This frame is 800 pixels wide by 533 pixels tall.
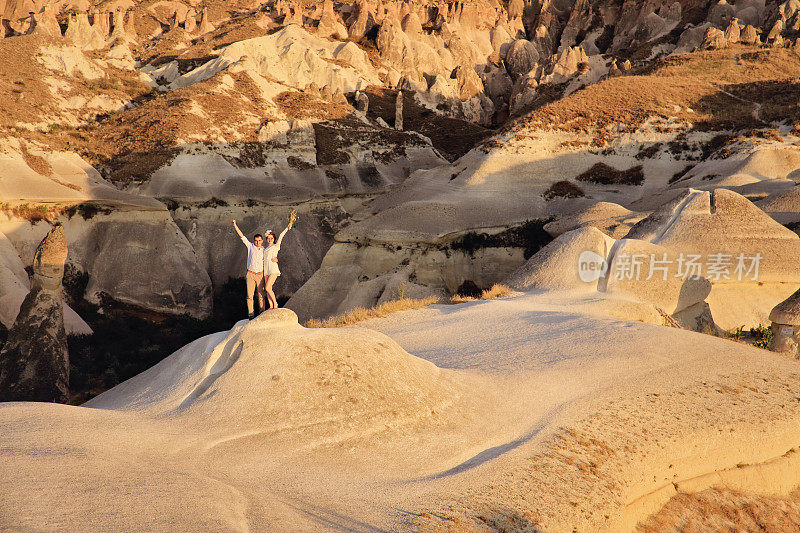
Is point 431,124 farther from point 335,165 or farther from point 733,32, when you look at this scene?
point 733,32

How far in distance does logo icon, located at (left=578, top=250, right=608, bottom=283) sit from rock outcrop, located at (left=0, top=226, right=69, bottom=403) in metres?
13.8

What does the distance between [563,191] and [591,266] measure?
1236 centimetres

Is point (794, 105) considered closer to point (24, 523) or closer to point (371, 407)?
point (371, 407)

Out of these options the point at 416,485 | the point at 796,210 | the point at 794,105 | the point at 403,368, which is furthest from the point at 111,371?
the point at 794,105

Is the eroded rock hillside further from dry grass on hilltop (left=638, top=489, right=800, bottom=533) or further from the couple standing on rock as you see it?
dry grass on hilltop (left=638, top=489, right=800, bottom=533)

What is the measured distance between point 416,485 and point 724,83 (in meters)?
40.2

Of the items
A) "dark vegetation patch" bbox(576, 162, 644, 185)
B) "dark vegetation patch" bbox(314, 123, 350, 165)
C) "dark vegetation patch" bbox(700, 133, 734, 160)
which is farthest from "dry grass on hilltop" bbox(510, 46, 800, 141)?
"dark vegetation patch" bbox(314, 123, 350, 165)

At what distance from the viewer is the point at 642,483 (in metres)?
6.61

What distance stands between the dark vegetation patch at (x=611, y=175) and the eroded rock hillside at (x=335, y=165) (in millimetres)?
91

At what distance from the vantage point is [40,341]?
14867 millimetres

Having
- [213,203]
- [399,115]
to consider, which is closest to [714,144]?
[213,203]

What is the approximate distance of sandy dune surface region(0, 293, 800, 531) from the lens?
4613mm

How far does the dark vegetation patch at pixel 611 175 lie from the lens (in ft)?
95.6

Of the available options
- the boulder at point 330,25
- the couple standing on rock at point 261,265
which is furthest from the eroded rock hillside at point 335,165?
the boulder at point 330,25
